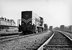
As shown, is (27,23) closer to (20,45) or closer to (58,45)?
(20,45)

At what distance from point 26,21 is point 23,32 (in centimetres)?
266

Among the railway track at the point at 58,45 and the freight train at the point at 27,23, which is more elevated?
the freight train at the point at 27,23

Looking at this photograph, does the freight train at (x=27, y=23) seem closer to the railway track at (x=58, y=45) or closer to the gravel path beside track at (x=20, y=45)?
the gravel path beside track at (x=20, y=45)

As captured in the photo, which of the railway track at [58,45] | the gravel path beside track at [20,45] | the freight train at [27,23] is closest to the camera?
the railway track at [58,45]

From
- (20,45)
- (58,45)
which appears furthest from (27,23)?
(58,45)

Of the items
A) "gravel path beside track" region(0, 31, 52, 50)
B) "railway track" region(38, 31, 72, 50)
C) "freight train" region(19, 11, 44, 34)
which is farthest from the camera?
"freight train" region(19, 11, 44, 34)

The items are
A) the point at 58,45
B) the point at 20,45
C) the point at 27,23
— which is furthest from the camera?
the point at 27,23

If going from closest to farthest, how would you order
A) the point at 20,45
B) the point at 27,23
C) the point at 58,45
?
the point at 58,45, the point at 20,45, the point at 27,23

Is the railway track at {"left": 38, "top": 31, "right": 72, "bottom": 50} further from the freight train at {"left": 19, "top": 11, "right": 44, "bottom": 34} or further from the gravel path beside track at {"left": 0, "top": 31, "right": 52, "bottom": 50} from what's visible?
the freight train at {"left": 19, "top": 11, "right": 44, "bottom": 34}

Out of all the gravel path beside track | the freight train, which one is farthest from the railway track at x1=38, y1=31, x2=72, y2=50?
the freight train

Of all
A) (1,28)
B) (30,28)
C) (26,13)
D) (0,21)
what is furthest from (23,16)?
(0,21)

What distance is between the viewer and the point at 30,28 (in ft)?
90.1

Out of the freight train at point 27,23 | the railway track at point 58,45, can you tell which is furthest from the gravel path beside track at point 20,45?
the freight train at point 27,23

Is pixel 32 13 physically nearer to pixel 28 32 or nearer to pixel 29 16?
pixel 29 16
